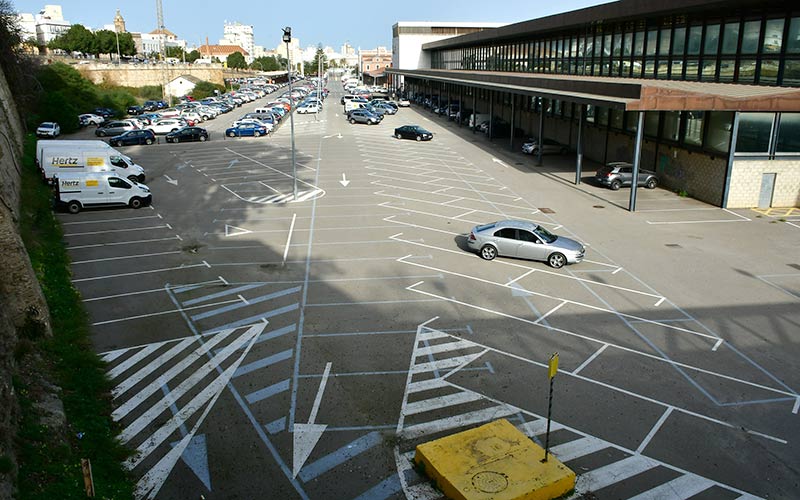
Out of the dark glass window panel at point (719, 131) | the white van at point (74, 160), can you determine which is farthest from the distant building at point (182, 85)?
the dark glass window panel at point (719, 131)

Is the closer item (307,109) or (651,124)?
(651,124)

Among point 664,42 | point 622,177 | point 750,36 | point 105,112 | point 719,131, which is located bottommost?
point 622,177

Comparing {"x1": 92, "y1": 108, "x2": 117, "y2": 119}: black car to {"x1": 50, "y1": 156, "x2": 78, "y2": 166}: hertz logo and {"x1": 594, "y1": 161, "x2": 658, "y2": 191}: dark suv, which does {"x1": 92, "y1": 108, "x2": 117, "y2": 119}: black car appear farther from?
{"x1": 594, "y1": 161, "x2": 658, "y2": 191}: dark suv

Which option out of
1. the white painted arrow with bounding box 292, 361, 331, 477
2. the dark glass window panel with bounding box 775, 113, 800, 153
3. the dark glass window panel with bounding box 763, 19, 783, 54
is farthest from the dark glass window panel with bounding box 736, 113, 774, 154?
the white painted arrow with bounding box 292, 361, 331, 477

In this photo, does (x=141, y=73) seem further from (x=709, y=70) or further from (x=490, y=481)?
(x=490, y=481)

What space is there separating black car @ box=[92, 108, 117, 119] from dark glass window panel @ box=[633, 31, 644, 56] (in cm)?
5906

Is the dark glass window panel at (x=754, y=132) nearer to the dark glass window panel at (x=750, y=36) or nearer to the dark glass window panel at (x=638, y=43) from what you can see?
the dark glass window panel at (x=750, y=36)

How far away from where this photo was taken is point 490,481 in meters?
9.80

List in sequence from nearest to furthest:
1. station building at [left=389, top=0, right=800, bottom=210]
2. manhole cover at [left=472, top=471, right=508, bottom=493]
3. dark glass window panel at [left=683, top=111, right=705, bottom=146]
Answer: manhole cover at [left=472, top=471, right=508, bottom=493] → station building at [left=389, top=0, right=800, bottom=210] → dark glass window panel at [left=683, top=111, right=705, bottom=146]

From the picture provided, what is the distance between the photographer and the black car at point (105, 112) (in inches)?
2862

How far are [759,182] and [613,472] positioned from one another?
2405 centimetres

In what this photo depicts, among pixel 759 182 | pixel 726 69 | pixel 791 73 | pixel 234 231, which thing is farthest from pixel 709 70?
pixel 234 231

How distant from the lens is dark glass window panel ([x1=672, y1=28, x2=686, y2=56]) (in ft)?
116

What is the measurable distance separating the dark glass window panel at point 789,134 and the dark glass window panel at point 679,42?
904cm
